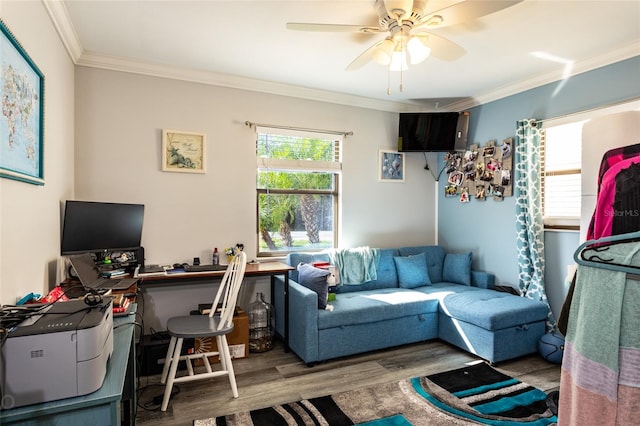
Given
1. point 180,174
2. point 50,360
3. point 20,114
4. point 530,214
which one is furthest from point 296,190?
point 50,360

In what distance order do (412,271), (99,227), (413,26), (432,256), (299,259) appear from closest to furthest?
1. (413,26)
2. (99,227)
3. (299,259)
4. (412,271)
5. (432,256)

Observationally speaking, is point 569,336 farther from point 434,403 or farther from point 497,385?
point 497,385

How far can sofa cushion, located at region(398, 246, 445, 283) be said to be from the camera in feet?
14.1

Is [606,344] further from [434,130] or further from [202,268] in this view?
[434,130]

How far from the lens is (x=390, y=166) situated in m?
4.48

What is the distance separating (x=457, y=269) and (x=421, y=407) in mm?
2070

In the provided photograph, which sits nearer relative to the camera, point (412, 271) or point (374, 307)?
point (374, 307)

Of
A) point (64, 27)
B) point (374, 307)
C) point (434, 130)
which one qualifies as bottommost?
point (374, 307)

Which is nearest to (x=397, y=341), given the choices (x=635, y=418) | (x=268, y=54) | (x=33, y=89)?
(x=635, y=418)

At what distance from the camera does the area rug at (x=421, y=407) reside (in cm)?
221

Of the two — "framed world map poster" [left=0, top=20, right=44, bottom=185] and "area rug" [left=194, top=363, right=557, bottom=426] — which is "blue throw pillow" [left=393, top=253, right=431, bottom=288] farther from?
"framed world map poster" [left=0, top=20, right=44, bottom=185]

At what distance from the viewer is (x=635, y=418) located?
37.1 inches

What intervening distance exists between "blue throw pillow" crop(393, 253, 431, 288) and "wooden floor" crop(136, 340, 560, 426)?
0.73m

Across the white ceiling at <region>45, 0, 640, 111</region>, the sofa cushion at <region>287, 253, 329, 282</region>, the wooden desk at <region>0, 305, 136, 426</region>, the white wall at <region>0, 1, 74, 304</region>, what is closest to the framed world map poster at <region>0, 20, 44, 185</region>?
the white wall at <region>0, 1, 74, 304</region>
